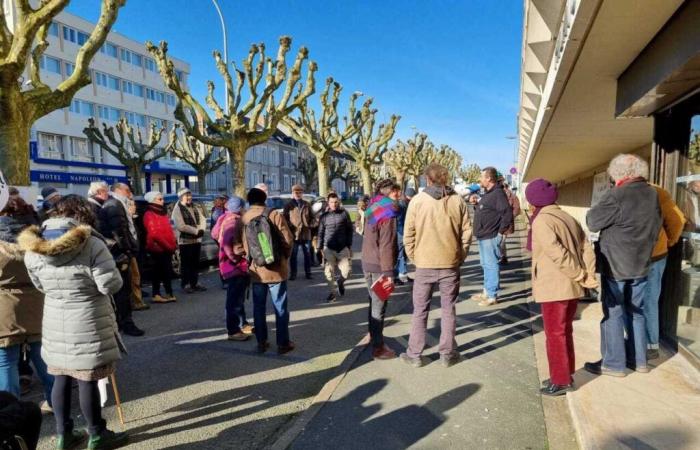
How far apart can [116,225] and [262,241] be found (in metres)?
2.27

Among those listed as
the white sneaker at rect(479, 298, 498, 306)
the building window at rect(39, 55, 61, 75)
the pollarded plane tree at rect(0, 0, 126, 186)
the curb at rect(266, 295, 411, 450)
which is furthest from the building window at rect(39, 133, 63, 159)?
the curb at rect(266, 295, 411, 450)

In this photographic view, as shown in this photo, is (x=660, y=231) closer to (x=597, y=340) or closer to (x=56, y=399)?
(x=597, y=340)

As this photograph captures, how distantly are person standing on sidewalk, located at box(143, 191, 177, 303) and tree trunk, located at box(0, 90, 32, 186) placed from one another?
2.29 meters

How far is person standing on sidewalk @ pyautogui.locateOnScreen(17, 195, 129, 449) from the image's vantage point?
9.55 feet

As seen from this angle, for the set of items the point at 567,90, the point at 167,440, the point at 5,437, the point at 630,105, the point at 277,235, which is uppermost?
the point at 567,90

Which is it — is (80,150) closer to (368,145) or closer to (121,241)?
(368,145)

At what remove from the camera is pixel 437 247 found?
14.1 feet

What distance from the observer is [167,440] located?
3309mm

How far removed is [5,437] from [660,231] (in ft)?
14.4

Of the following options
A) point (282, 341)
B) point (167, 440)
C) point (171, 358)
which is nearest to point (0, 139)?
point (171, 358)

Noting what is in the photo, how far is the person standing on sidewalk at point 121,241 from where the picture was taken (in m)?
5.74

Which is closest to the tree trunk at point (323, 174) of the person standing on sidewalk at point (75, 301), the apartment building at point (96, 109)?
the apartment building at point (96, 109)

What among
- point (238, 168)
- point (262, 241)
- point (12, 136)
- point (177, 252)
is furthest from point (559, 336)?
point (238, 168)

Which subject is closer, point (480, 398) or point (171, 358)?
point (480, 398)
